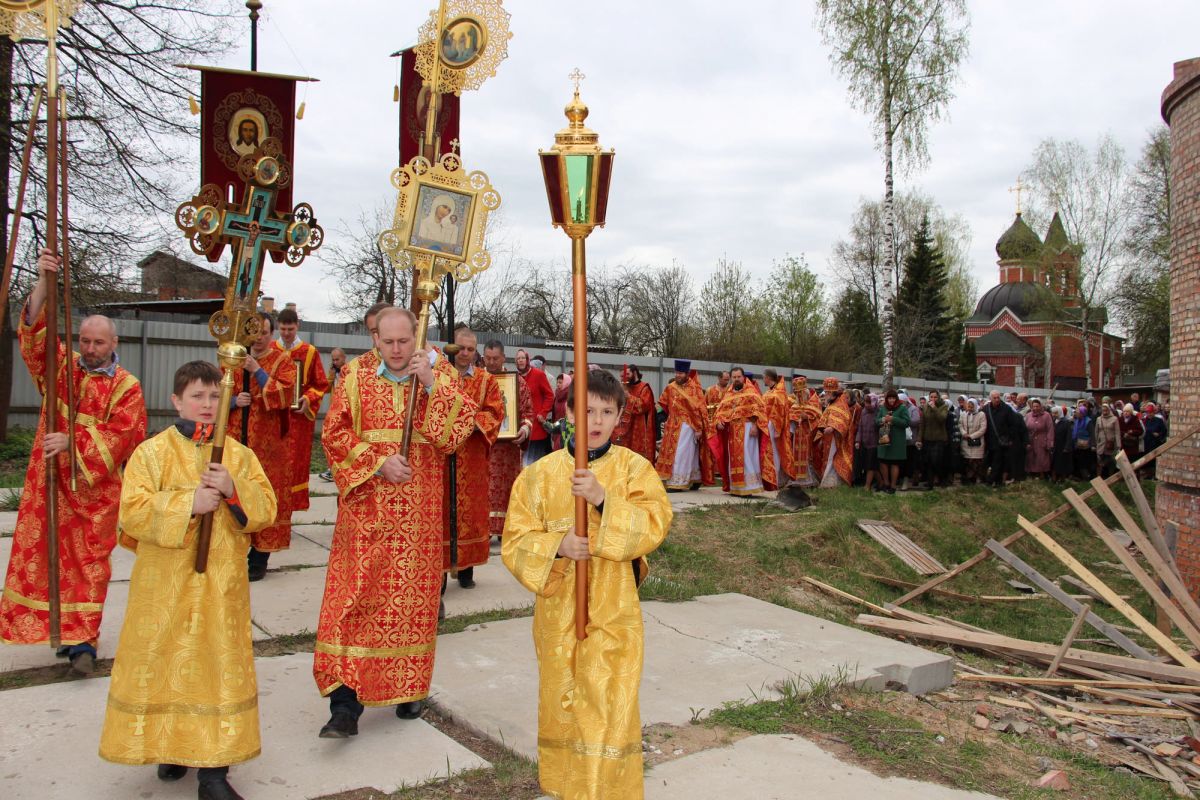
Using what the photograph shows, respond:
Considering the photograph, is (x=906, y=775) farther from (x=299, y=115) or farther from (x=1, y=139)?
(x=1, y=139)

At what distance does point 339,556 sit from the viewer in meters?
4.29

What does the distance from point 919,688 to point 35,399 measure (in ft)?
54.5

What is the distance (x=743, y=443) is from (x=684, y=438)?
1.01 metres

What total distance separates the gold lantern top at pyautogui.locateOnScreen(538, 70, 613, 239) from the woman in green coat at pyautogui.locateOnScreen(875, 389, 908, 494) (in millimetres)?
12606

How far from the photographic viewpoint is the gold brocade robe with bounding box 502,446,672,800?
3.17m

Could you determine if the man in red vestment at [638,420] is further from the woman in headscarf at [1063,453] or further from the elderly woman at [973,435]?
the woman in headscarf at [1063,453]

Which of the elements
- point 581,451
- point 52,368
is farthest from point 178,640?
point 52,368

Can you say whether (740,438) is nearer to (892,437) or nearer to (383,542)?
(892,437)

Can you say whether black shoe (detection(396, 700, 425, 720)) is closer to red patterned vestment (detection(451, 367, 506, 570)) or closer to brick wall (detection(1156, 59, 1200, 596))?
red patterned vestment (detection(451, 367, 506, 570))

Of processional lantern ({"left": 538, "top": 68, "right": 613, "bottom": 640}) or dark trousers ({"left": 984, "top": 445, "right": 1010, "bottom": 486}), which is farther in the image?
dark trousers ({"left": 984, "top": 445, "right": 1010, "bottom": 486})

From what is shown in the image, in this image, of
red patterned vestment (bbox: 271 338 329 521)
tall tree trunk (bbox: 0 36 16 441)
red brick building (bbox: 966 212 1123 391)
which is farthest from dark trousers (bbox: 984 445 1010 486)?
red brick building (bbox: 966 212 1123 391)

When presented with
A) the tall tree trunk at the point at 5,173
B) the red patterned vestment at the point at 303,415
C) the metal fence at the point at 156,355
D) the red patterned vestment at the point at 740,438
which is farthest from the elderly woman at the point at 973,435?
the tall tree trunk at the point at 5,173

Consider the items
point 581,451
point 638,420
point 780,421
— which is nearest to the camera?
point 581,451

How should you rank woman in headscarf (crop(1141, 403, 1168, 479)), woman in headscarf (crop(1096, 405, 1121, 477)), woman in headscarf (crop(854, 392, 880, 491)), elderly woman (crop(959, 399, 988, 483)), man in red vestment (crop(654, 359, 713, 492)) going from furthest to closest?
woman in headscarf (crop(1141, 403, 1168, 479))
woman in headscarf (crop(1096, 405, 1121, 477))
elderly woman (crop(959, 399, 988, 483))
woman in headscarf (crop(854, 392, 880, 491))
man in red vestment (crop(654, 359, 713, 492))
